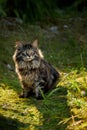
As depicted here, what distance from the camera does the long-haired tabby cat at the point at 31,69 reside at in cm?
684

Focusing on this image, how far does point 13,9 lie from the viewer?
1139cm

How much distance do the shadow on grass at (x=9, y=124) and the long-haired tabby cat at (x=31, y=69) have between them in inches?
34.1

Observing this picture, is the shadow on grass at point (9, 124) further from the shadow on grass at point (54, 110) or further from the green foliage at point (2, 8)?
the green foliage at point (2, 8)

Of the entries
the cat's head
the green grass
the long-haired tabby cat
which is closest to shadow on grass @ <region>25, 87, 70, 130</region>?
the green grass

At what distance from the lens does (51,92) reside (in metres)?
6.21

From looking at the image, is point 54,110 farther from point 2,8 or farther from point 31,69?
point 2,8

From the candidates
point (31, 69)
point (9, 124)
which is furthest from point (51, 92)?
point (31, 69)

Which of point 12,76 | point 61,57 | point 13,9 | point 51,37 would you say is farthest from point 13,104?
point 13,9

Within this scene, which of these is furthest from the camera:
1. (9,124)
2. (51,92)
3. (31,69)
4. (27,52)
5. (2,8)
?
(2,8)

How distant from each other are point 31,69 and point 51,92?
2.78 feet

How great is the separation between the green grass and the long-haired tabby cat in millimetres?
154

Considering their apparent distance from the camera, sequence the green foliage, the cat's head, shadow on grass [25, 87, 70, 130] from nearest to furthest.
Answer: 1. shadow on grass [25, 87, 70, 130]
2. the cat's head
3. the green foliage

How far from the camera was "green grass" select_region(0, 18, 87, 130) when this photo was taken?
19.6ft

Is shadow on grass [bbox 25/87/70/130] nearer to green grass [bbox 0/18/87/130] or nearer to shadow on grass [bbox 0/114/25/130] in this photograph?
green grass [bbox 0/18/87/130]
